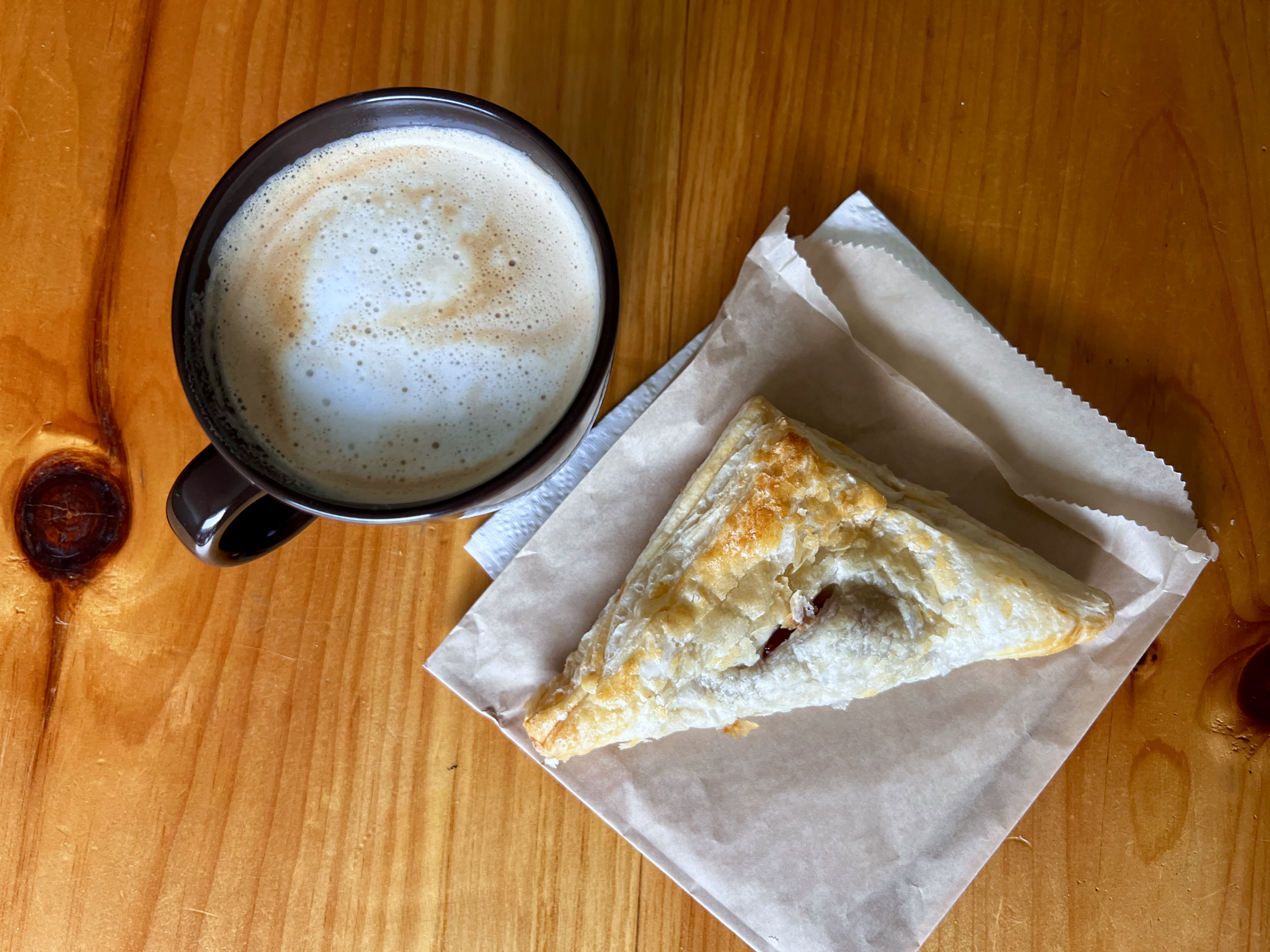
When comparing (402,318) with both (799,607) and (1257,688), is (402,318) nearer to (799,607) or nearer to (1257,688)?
(799,607)

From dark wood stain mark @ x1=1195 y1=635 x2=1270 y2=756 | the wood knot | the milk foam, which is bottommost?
the wood knot

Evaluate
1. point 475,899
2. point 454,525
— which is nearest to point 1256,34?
point 454,525

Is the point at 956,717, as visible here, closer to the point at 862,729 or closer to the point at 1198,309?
the point at 862,729

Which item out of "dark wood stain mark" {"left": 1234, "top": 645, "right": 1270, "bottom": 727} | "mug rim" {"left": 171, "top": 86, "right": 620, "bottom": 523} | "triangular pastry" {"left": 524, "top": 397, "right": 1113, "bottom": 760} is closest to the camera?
"mug rim" {"left": 171, "top": 86, "right": 620, "bottom": 523}

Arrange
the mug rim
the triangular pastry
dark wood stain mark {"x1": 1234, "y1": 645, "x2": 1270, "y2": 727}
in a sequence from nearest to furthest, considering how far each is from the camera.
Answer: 1. the mug rim
2. the triangular pastry
3. dark wood stain mark {"x1": 1234, "y1": 645, "x2": 1270, "y2": 727}

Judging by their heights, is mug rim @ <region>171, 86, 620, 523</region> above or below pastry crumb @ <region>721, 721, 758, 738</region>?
above

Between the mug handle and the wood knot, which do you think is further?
the wood knot

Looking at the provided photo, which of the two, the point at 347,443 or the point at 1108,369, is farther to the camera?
the point at 1108,369

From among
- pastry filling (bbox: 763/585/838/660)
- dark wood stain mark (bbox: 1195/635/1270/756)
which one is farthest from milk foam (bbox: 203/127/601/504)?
dark wood stain mark (bbox: 1195/635/1270/756)

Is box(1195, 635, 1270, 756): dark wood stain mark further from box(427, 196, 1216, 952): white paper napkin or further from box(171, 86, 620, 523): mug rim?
box(171, 86, 620, 523): mug rim
